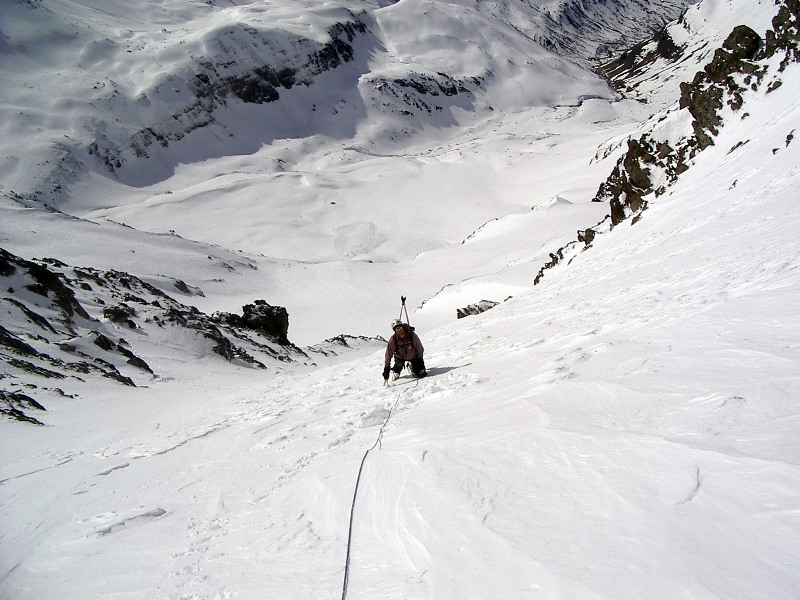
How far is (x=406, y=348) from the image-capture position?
8297 mm

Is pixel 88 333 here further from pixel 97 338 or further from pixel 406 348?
pixel 406 348

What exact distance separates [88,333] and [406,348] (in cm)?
1328

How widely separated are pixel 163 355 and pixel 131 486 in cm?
1352

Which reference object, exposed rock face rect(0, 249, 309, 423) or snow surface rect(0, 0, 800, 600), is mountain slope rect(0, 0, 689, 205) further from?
snow surface rect(0, 0, 800, 600)

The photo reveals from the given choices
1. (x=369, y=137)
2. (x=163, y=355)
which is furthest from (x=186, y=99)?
(x=163, y=355)

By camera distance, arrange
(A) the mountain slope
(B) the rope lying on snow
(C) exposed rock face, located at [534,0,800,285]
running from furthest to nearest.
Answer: (A) the mountain slope < (C) exposed rock face, located at [534,0,800,285] < (B) the rope lying on snow

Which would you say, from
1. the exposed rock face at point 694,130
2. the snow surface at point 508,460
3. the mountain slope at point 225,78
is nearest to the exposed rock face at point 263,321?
the snow surface at point 508,460

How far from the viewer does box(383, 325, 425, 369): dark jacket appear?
27.0ft

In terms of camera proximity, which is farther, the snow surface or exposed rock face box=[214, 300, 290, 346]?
exposed rock face box=[214, 300, 290, 346]

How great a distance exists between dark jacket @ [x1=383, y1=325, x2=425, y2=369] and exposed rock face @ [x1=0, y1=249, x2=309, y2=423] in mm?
6254

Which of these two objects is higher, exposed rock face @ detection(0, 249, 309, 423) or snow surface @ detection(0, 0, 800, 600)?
exposed rock face @ detection(0, 249, 309, 423)

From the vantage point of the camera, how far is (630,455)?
9.94 ft

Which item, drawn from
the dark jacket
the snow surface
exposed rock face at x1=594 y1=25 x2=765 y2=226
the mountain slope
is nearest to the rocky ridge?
the snow surface

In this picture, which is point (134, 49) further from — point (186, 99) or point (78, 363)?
point (78, 363)
